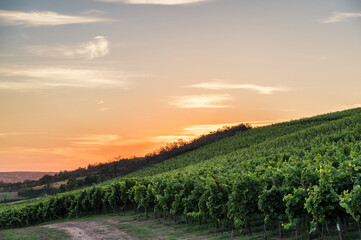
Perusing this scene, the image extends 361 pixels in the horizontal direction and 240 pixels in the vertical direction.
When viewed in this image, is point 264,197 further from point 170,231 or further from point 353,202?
point 170,231

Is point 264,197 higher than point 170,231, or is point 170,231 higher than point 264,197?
point 264,197

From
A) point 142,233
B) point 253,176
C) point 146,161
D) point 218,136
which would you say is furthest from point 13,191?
point 253,176

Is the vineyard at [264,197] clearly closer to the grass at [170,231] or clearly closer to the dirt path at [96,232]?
the grass at [170,231]

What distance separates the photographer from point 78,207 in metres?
40.4

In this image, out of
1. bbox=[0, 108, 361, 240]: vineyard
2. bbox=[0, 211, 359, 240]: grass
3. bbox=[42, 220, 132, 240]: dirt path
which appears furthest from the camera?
bbox=[42, 220, 132, 240]: dirt path

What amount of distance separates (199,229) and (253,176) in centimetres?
618

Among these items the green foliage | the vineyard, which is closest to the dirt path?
the vineyard

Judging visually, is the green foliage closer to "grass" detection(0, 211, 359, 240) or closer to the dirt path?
"grass" detection(0, 211, 359, 240)

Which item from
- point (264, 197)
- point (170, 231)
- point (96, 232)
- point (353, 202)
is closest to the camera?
point (353, 202)

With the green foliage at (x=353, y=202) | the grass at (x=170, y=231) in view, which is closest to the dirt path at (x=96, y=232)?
the grass at (x=170, y=231)

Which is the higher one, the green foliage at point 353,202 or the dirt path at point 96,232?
the green foliage at point 353,202

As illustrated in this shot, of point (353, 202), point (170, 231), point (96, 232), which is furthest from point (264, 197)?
point (96, 232)

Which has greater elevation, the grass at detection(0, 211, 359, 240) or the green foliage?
the green foliage

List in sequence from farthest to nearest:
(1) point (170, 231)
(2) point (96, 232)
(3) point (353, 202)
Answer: (2) point (96, 232)
(1) point (170, 231)
(3) point (353, 202)
